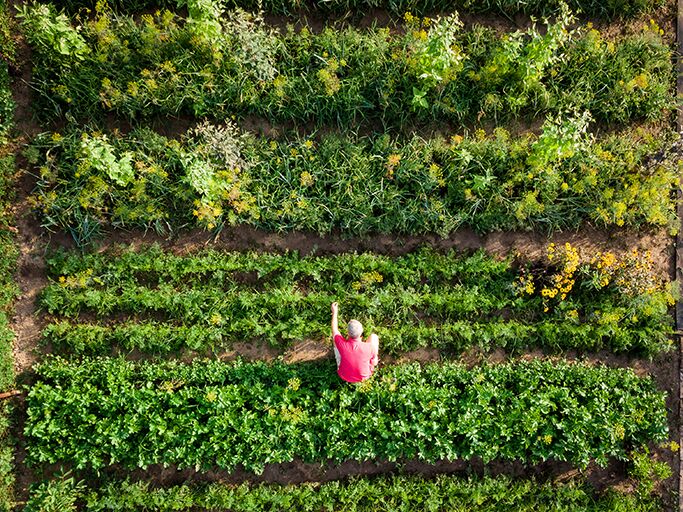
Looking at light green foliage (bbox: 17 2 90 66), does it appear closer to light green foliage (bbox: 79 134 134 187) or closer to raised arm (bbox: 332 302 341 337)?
light green foliage (bbox: 79 134 134 187)

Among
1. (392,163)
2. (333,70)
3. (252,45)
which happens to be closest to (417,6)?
(333,70)

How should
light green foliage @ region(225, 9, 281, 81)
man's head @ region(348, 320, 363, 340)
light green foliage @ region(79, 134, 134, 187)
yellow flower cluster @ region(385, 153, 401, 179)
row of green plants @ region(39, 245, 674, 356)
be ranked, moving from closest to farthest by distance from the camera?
man's head @ region(348, 320, 363, 340), light green foliage @ region(79, 134, 134, 187), light green foliage @ region(225, 9, 281, 81), row of green plants @ region(39, 245, 674, 356), yellow flower cluster @ region(385, 153, 401, 179)

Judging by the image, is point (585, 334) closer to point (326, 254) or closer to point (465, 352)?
point (465, 352)

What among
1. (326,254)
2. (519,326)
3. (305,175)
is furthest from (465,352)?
(305,175)

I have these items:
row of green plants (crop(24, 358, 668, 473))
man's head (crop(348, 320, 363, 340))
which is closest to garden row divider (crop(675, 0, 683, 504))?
row of green plants (crop(24, 358, 668, 473))

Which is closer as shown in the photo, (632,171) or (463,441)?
(463,441)

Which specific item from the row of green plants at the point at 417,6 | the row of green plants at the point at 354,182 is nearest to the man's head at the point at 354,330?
the row of green plants at the point at 354,182

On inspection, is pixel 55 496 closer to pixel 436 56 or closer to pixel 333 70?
pixel 333 70
